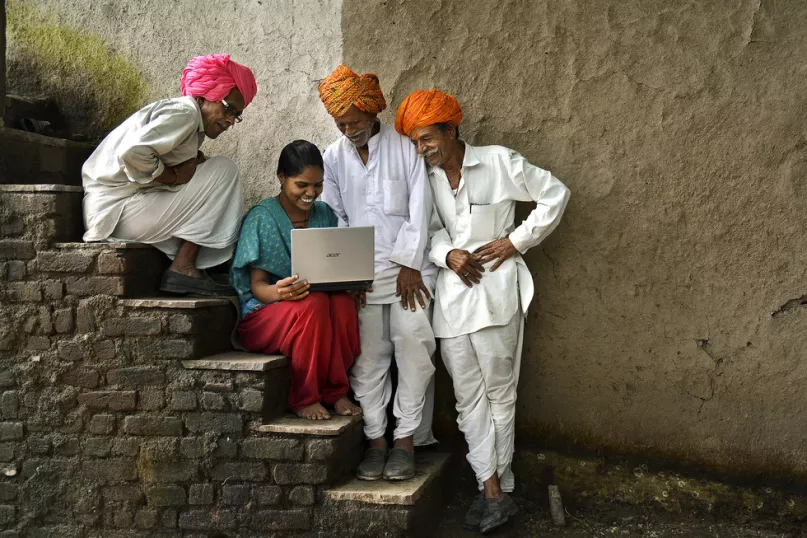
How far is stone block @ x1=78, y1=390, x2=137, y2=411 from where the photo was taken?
3504 millimetres

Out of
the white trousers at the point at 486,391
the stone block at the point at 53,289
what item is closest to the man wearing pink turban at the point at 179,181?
the stone block at the point at 53,289

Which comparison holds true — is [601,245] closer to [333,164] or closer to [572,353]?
[572,353]

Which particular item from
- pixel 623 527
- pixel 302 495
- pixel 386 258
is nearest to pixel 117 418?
pixel 302 495

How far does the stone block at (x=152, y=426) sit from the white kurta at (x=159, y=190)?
73 cm

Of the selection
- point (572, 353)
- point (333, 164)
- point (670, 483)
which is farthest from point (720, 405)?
point (333, 164)

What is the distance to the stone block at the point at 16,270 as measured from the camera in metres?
3.53

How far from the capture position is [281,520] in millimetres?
3438

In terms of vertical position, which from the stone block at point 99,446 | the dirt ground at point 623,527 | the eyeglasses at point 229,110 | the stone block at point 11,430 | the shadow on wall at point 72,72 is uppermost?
the shadow on wall at point 72,72

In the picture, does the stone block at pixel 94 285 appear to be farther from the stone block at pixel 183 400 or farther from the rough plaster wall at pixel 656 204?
the rough plaster wall at pixel 656 204

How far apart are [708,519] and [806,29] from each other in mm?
2327

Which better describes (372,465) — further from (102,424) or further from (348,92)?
(348,92)

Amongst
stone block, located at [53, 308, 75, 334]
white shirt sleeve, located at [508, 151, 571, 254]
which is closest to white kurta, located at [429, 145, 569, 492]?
white shirt sleeve, located at [508, 151, 571, 254]

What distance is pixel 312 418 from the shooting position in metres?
3.53

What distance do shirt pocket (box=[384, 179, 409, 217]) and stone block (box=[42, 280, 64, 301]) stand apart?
149cm
